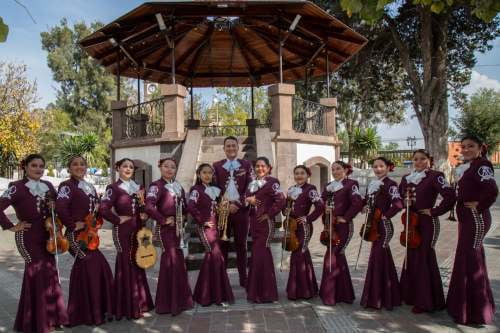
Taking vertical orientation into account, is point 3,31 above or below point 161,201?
above

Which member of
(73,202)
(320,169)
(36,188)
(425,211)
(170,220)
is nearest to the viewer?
(36,188)

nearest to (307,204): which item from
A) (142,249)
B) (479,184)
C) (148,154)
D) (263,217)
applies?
(263,217)

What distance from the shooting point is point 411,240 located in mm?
5090

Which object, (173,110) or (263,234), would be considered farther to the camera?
(173,110)

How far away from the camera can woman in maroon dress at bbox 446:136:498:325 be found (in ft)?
15.1

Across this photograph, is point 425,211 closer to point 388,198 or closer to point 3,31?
point 388,198

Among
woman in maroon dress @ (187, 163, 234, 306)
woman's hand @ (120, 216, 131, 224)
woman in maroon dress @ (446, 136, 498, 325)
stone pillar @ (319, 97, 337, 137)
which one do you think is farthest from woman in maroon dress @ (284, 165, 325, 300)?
stone pillar @ (319, 97, 337, 137)

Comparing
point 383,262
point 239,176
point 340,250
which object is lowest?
point 383,262

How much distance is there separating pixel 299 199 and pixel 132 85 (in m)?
50.6

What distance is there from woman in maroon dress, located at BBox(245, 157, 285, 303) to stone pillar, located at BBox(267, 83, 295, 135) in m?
4.51

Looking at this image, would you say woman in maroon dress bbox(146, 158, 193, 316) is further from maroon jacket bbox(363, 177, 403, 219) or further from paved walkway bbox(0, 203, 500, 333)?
maroon jacket bbox(363, 177, 403, 219)

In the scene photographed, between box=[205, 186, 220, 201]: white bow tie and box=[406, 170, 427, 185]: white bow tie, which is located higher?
box=[406, 170, 427, 185]: white bow tie

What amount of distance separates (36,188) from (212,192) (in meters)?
2.14

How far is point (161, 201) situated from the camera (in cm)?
543
